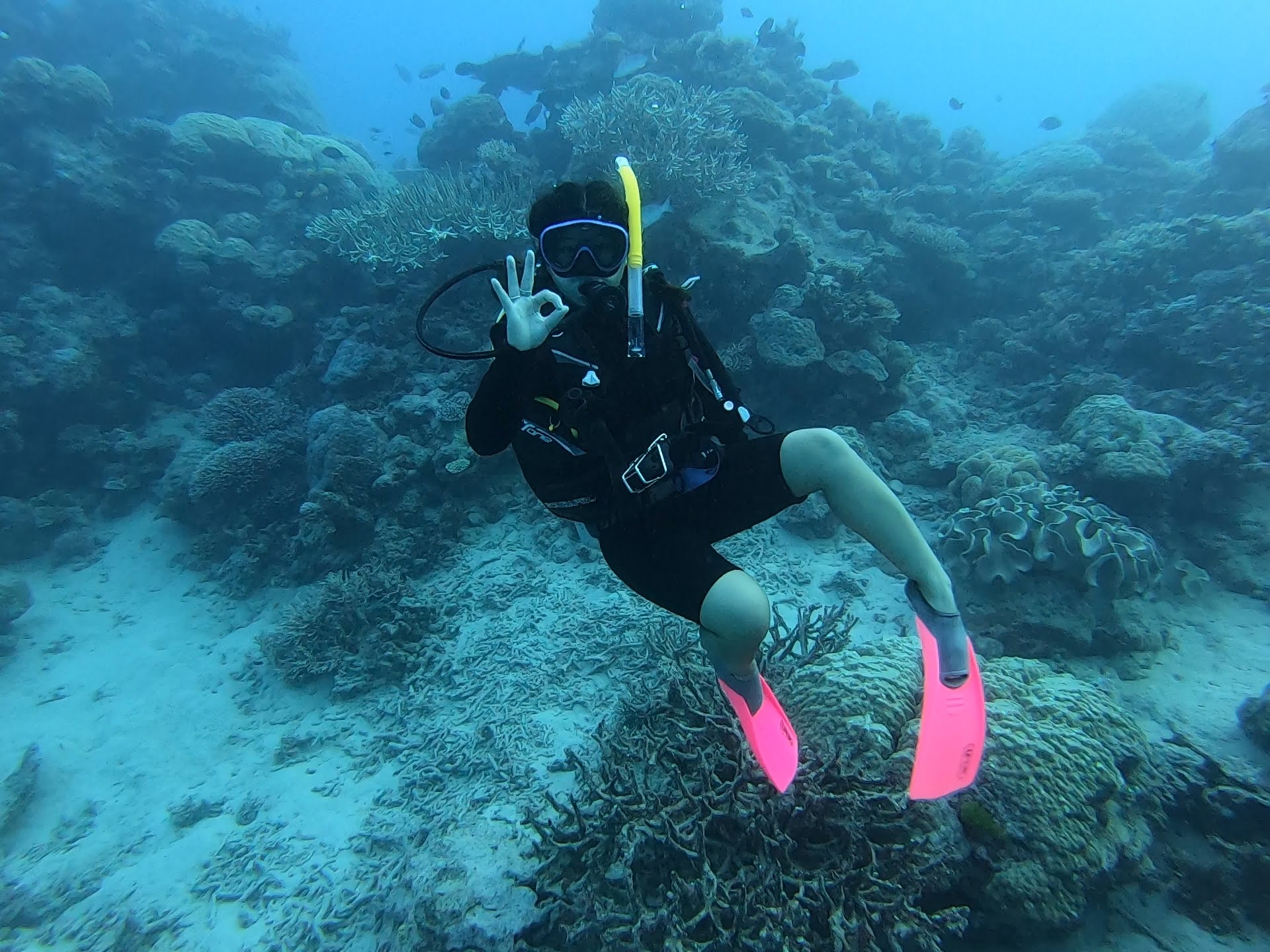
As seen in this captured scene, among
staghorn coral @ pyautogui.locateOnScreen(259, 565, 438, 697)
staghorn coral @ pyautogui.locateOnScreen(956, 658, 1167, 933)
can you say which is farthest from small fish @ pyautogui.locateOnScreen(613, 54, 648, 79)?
staghorn coral @ pyautogui.locateOnScreen(956, 658, 1167, 933)

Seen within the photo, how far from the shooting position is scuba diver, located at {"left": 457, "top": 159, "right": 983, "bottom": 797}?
2307mm

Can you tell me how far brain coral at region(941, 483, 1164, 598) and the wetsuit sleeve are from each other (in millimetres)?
4223

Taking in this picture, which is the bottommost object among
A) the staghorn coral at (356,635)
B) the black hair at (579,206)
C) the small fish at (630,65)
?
the staghorn coral at (356,635)

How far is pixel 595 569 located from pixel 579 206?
3.74 metres

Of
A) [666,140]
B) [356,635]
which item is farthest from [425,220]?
[356,635]

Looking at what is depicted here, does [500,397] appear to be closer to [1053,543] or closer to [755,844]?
[755,844]

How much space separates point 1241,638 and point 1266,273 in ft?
19.5

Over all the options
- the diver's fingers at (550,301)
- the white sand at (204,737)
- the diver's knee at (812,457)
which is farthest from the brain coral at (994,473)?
the diver's fingers at (550,301)

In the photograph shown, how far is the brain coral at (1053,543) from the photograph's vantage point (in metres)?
4.40

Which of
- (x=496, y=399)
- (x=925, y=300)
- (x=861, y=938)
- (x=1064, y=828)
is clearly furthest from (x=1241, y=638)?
(x=925, y=300)

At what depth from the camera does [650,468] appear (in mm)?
2338

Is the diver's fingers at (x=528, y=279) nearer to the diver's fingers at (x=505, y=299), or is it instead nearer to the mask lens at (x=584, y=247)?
the diver's fingers at (x=505, y=299)

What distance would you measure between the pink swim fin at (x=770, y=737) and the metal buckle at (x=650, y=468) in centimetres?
105

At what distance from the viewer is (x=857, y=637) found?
177 inches
